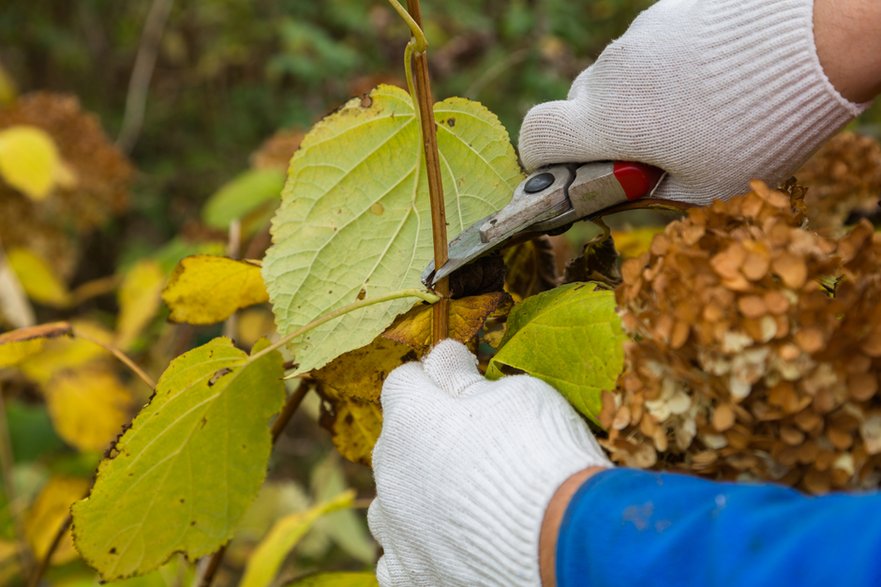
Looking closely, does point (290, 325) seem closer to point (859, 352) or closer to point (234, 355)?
point (234, 355)

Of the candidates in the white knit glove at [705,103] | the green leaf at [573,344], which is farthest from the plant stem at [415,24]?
the green leaf at [573,344]

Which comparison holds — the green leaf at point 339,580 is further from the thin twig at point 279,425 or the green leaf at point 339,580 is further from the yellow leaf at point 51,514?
the yellow leaf at point 51,514

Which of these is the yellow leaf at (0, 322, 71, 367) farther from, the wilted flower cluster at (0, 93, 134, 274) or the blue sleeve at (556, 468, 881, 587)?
the wilted flower cluster at (0, 93, 134, 274)

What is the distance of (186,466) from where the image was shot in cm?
91

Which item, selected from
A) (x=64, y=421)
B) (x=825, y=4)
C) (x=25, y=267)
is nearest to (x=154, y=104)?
(x=25, y=267)

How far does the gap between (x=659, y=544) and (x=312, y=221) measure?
0.50 metres

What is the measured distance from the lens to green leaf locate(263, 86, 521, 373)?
0.86 m

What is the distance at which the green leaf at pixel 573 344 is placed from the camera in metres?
0.70

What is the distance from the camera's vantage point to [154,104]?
419 centimetres

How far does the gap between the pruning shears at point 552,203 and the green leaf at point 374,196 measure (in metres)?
0.04

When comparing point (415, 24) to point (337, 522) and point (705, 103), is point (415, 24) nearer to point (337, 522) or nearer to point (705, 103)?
point (705, 103)

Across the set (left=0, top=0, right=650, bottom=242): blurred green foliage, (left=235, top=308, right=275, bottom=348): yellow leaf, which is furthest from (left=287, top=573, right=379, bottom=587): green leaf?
(left=0, top=0, right=650, bottom=242): blurred green foliage

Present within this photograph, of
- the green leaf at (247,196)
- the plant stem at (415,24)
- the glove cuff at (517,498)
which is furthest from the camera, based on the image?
the green leaf at (247,196)

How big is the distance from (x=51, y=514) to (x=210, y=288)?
1258 mm
